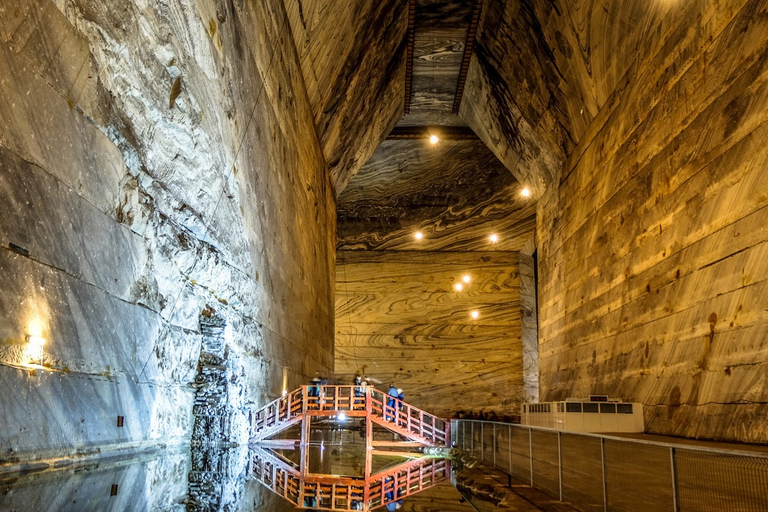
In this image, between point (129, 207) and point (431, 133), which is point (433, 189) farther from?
point (129, 207)

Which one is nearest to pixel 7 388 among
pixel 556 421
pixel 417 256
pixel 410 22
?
pixel 556 421

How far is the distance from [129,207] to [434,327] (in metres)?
16.4

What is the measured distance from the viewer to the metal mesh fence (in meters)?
2.75

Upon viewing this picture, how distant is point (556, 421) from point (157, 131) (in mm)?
6511

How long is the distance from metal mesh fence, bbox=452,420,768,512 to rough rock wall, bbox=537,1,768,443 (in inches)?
73.6

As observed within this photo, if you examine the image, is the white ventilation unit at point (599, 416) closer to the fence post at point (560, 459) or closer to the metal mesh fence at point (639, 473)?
the metal mesh fence at point (639, 473)

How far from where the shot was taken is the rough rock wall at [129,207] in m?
3.74

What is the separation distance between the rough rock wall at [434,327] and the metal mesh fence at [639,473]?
14432mm

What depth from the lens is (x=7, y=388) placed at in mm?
3572

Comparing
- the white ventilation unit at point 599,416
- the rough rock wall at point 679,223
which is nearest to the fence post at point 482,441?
the white ventilation unit at point 599,416

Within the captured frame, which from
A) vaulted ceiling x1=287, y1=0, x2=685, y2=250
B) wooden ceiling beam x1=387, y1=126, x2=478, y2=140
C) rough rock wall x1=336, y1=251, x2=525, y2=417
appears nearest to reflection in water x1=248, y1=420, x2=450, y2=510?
vaulted ceiling x1=287, y1=0, x2=685, y2=250

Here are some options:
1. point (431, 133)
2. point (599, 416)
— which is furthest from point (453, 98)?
point (599, 416)

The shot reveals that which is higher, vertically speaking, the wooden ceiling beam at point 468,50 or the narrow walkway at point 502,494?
the wooden ceiling beam at point 468,50

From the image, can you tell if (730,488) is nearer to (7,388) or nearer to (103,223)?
(7,388)
